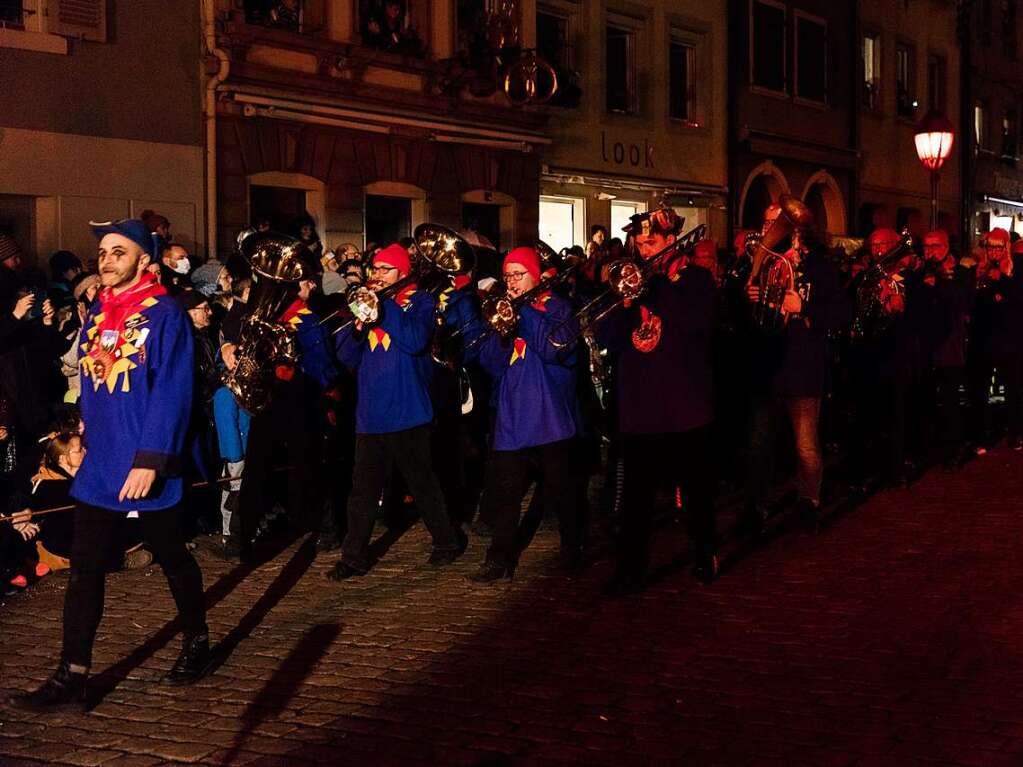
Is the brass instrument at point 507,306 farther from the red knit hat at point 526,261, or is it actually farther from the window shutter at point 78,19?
the window shutter at point 78,19

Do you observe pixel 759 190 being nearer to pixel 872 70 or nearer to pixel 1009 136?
pixel 872 70

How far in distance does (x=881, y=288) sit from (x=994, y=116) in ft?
97.4

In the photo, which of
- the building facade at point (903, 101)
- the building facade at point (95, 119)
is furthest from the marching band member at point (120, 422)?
the building facade at point (903, 101)

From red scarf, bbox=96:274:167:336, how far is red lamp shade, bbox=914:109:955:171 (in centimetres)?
1465

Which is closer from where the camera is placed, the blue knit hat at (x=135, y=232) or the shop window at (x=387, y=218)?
the blue knit hat at (x=135, y=232)

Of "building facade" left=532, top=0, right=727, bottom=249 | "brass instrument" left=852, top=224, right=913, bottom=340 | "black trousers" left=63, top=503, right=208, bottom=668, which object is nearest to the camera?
"black trousers" left=63, top=503, right=208, bottom=668

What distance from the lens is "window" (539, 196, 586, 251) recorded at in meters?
25.1

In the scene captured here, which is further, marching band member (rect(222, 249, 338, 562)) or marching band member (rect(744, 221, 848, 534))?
marching band member (rect(744, 221, 848, 534))

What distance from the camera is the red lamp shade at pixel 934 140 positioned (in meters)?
19.8

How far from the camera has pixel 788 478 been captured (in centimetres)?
1384

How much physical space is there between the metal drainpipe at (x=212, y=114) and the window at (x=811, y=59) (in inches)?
624

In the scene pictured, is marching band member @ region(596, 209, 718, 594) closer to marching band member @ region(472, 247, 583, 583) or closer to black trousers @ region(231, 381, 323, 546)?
marching band member @ region(472, 247, 583, 583)

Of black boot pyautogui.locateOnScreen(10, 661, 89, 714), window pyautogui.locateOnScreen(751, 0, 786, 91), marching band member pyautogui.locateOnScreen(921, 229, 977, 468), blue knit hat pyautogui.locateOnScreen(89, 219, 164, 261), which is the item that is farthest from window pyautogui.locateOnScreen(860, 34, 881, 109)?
black boot pyautogui.locateOnScreen(10, 661, 89, 714)

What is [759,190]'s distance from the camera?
3039 centimetres
